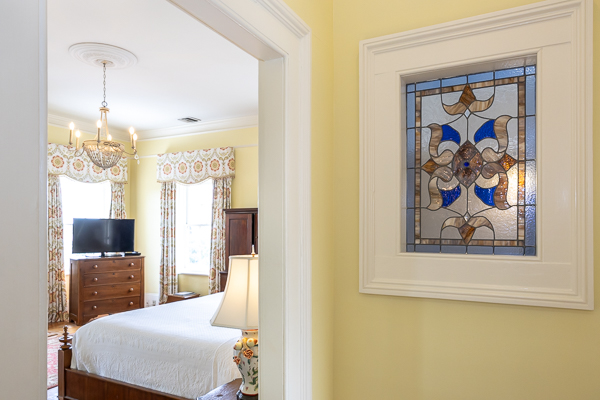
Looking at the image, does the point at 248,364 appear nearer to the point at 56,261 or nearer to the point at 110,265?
the point at 110,265

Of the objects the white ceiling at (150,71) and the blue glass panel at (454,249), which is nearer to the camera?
the blue glass panel at (454,249)

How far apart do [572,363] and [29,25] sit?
174 cm

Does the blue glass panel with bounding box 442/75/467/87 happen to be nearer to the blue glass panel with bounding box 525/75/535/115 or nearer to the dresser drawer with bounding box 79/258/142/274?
the blue glass panel with bounding box 525/75/535/115

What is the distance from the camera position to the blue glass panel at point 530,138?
4.88 feet

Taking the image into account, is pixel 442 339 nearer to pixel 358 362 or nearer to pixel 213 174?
pixel 358 362

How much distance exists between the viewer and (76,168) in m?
5.96

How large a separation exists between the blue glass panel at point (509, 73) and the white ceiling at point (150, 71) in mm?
2105

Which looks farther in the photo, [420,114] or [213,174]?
[213,174]

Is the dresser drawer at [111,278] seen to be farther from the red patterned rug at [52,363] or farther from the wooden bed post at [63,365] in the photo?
the wooden bed post at [63,365]

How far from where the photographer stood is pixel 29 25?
639 millimetres

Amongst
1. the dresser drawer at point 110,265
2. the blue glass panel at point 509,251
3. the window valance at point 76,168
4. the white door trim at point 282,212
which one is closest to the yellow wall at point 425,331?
→ the blue glass panel at point 509,251

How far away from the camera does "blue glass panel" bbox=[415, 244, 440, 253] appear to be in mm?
1621

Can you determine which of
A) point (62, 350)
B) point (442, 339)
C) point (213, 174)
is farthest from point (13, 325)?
point (213, 174)

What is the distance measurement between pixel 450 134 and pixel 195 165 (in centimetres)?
490
